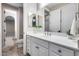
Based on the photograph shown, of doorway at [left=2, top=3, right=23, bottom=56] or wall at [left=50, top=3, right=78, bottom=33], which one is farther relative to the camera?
doorway at [left=2, top=3, right=23, bottom=56]

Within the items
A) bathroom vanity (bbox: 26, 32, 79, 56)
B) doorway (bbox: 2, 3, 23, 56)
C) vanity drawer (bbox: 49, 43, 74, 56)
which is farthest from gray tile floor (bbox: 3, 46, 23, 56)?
vanity drawer (bbox: 49, 43, 74, 56)

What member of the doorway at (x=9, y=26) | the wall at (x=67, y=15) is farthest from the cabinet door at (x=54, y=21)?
the doorway at (x=9, y=26)

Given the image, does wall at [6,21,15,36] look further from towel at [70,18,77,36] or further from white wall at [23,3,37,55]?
towel at [70,18,77,36]

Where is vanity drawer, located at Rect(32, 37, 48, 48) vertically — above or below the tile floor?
above

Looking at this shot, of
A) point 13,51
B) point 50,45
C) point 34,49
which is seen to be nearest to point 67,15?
point 50,45

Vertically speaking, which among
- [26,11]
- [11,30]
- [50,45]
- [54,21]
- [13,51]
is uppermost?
[26,11]

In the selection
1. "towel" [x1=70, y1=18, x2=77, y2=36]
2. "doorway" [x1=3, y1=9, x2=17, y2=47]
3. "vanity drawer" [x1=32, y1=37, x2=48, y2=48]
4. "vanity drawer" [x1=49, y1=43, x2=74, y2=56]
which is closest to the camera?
"vanity drawer" [x1=49, y1=43, x2=74, y2=56]

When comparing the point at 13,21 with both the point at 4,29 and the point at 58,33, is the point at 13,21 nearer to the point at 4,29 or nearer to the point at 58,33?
the point at 4,29

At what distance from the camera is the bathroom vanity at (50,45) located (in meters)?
1.42

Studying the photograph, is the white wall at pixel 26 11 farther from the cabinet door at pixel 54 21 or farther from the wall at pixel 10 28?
the cabinet door at pixel 54 21

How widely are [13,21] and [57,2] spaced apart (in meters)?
0.87

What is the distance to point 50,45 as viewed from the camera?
1.69 m

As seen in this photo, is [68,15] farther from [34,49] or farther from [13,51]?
[13,51]

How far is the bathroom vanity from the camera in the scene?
55.9 inches
